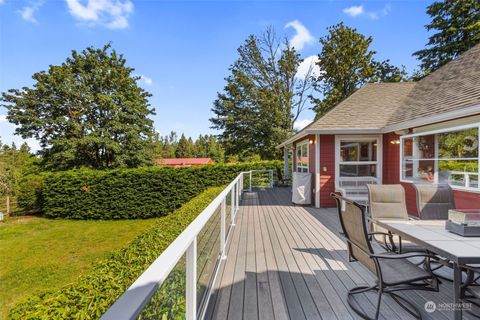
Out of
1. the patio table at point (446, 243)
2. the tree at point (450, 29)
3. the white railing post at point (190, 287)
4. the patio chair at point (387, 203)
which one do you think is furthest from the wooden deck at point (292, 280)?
the tree at point (450, 29)

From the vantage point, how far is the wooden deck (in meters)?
2.29

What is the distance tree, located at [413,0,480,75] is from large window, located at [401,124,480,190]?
14310 mm

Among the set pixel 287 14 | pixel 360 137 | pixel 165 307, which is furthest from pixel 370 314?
pixel 287 14

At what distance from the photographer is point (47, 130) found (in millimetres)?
16516

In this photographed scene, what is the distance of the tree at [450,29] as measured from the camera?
48.6ft

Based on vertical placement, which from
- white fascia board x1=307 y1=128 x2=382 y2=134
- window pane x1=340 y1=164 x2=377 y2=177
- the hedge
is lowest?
the hedge

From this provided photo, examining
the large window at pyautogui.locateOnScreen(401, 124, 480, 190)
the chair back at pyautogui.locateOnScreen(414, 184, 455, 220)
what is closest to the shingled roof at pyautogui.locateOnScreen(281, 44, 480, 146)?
the large window at pyautogui.locateOnScreen(401, 124, 480, 190)

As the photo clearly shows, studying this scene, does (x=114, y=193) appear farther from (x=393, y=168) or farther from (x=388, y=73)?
(x=388, y=73)

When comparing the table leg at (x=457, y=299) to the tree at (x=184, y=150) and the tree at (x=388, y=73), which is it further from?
the tree at (x=184, y=150)

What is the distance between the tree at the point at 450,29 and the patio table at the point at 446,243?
1875cm

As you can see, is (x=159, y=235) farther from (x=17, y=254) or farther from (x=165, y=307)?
(x=17, y=254)

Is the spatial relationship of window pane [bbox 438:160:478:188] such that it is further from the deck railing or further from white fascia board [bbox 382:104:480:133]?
the deck railing

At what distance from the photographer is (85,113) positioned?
17328mm

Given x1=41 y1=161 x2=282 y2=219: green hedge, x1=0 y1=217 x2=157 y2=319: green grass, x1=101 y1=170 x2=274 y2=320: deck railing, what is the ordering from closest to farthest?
x1=101 y1=170 x2=274 y2=320: deck railing
x1=0 y1=217 x2=157 y2=319: green grass
x1=41 y1=161 x2=282 y2=219: green hedge
